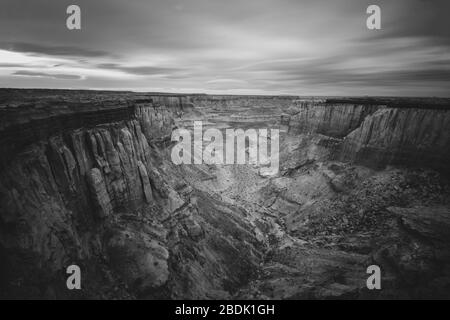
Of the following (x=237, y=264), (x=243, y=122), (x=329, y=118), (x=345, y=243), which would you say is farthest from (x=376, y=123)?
(x=243, y=122)

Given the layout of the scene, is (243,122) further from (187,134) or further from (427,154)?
(427,154)

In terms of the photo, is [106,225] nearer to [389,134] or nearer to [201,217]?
[201,217]

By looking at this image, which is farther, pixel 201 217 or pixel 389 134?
pixel 389 134

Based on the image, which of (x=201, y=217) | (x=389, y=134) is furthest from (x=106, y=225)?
(x=389, y=134)

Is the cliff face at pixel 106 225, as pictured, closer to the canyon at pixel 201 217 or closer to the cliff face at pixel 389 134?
the canyon at pixel 201 217

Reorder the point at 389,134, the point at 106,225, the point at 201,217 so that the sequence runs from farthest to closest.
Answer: the point at 389,134, the point at 201,217, the point at 106,225

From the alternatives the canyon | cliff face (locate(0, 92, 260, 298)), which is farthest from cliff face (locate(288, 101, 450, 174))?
cliff face (locate(0, 92, 260, 298))

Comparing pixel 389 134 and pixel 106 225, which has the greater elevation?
pixel 389 134

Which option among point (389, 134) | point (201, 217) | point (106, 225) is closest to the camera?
point (106, 225)
